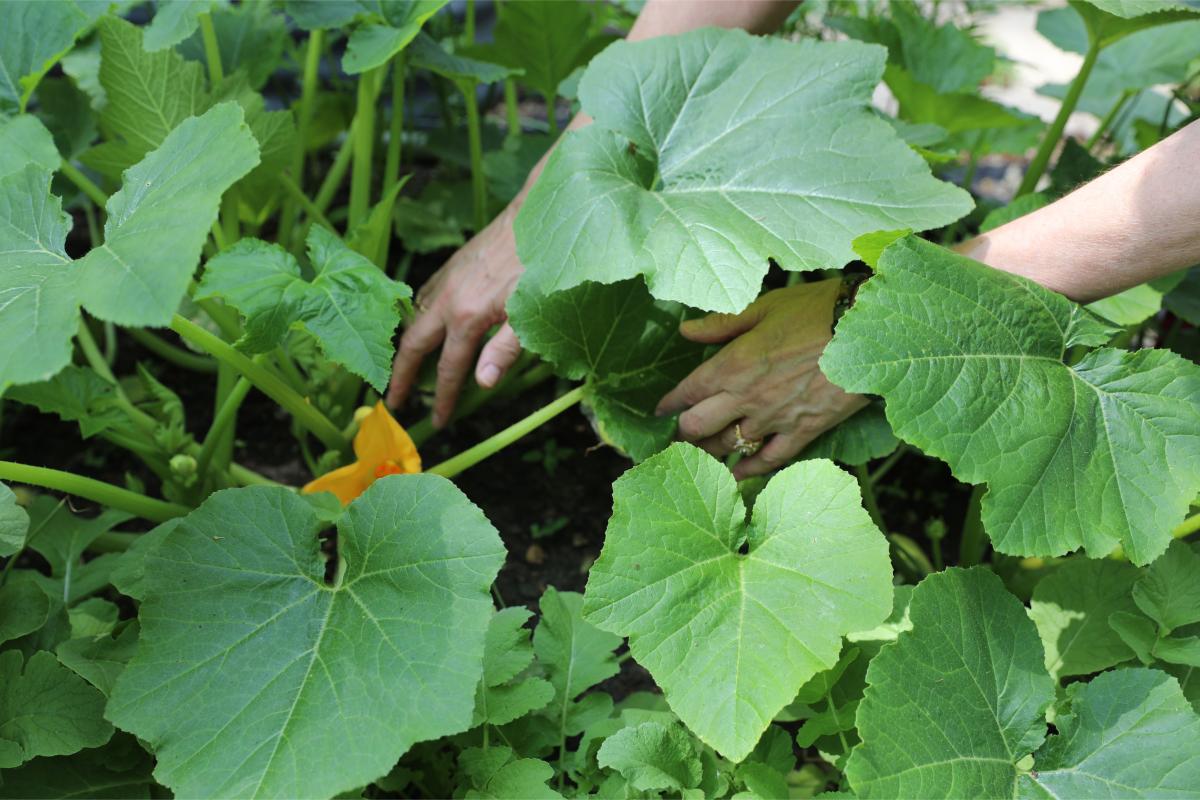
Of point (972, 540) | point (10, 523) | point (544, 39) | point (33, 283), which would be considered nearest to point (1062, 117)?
point (972, 540)

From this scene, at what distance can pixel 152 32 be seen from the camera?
1.57m

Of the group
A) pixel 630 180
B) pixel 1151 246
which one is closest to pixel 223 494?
pixel 630 180

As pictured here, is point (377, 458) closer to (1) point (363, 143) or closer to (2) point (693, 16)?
(1) point (363, 143)

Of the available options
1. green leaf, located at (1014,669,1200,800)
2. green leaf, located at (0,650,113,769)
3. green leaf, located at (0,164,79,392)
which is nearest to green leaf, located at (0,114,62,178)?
green leaf, located at (0,164,79,392)

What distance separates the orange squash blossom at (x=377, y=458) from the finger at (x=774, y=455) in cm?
53

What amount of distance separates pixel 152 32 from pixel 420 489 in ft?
2.96

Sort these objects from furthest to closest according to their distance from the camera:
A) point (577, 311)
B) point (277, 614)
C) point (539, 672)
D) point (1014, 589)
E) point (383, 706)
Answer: point (1014, 589), point (577, 311), point (539, 672), point (277, 614), point (383, 706)

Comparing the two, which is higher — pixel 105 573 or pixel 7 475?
pixel 7 475

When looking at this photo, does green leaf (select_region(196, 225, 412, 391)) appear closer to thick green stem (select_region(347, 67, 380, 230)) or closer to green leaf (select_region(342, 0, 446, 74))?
green leaf (select_region(342, 0, 446, 74))

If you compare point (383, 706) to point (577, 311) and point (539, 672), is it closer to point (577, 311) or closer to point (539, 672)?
point (539, 672)

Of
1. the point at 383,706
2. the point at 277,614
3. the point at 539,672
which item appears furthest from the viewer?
the point at 539,672

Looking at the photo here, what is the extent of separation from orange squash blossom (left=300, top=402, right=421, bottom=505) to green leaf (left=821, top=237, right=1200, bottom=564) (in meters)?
0.75

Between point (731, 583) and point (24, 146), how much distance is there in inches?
45.8

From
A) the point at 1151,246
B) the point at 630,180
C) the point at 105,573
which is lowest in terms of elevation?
the point at 105,573
